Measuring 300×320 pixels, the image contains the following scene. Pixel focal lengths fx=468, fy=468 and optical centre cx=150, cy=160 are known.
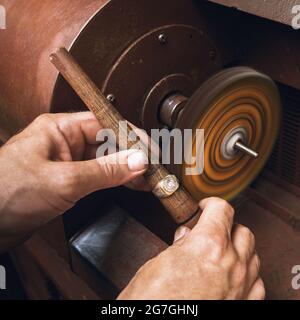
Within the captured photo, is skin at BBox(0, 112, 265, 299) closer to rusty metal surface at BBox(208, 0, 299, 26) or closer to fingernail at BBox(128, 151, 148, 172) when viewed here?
fingernail at BBox(128, 151, 148, 172)

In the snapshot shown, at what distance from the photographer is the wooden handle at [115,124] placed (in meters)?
0.86

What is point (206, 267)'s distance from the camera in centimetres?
78

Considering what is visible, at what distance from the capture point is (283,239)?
3.97 ft

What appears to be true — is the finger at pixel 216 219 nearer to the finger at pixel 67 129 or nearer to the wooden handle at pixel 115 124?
the wooden handle at pixel 115 124

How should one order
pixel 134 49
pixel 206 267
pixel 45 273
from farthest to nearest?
pixel 45 273 → pixel 134 49 → pixel 206 267

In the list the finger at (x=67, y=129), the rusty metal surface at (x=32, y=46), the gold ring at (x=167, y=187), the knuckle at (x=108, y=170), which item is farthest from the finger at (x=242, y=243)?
the rusty metal surface at (x=32, y=46)

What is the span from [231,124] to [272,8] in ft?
0.93

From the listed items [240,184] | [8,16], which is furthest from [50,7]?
[240,184]

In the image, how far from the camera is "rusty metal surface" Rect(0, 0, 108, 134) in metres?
1.03

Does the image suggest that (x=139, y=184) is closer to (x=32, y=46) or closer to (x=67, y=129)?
(x=67, y=129)

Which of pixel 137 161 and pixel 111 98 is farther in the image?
pixel 111 98

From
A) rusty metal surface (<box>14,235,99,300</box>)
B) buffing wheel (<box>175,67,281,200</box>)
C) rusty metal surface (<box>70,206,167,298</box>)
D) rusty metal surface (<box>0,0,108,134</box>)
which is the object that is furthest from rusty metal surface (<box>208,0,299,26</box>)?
rusty metal surface (<box>14,235,99,300</box>)

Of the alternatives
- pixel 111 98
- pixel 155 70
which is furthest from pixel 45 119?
pixel 155 70

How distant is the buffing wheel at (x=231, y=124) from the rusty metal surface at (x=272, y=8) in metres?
0.13
